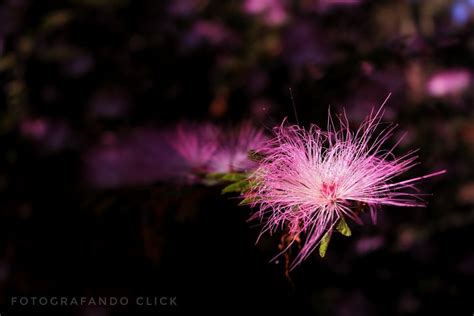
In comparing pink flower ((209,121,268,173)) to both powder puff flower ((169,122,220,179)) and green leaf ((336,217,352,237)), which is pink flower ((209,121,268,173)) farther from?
green leaf ((336,217,352,237))

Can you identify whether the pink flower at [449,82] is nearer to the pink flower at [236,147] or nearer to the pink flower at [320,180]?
the pink flower at [236,147]

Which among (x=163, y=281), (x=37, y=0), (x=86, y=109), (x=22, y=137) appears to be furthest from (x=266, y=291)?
(x=37, y=0)

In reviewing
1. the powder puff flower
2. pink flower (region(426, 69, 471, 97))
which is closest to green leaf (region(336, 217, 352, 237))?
the powder puff flower

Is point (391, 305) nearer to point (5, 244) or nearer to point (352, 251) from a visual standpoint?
point (352, 251)

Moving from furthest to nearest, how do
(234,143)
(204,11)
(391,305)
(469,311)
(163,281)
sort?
(204,11) < (391,305) < (469,311) < (163,281) < (234,143)

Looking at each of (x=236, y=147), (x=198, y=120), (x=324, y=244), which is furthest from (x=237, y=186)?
(x=198, y=120)

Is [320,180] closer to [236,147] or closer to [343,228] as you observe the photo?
[343,228]
